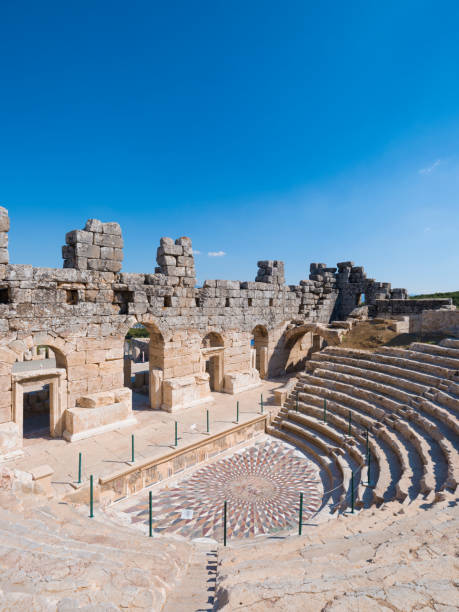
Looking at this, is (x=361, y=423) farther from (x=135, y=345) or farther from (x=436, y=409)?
(x=135, y=345)

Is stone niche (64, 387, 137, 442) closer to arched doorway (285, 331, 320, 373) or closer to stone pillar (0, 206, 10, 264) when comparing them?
stone pillar (0, 206, 10, 264)

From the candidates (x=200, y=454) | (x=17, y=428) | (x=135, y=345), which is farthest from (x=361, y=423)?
(x=135, y=345)

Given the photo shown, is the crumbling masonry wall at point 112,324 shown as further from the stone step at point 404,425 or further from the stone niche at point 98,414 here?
the stone step at point 404,425

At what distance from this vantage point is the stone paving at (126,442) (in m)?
8.79

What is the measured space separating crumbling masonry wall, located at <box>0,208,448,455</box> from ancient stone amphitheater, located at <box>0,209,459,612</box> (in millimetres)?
55

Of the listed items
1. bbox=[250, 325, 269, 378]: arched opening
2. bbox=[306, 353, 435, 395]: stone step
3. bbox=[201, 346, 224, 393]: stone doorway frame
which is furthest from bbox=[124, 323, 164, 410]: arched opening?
bbox=[306, 353, 435, 395]: stone step

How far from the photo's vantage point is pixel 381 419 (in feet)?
35.0

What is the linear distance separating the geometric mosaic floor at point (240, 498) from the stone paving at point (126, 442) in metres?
1.07

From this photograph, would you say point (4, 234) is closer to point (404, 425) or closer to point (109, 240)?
point (109, 240)

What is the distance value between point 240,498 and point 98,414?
507 centimetres

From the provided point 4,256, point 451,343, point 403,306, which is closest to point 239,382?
point 451,343

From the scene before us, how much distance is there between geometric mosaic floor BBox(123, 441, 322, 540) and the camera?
25.3 feet

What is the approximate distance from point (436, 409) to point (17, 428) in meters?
11.5

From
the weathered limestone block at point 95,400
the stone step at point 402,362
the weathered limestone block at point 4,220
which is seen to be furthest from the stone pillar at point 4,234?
the stone step at point 402,362
